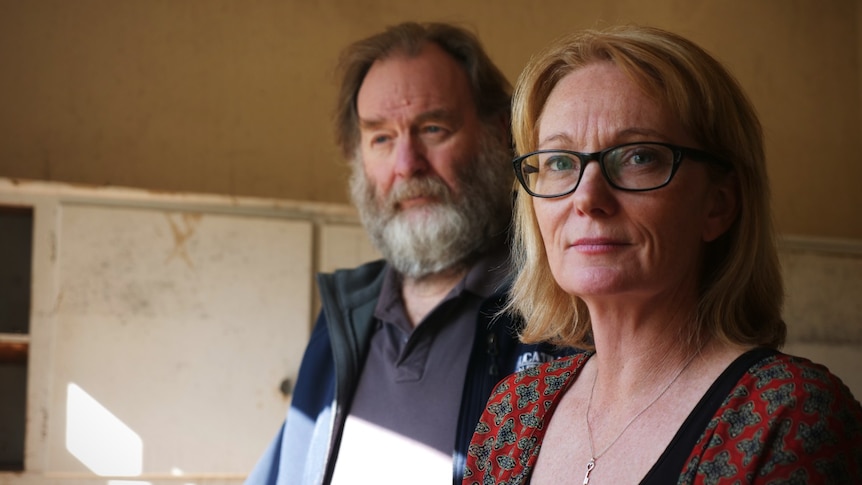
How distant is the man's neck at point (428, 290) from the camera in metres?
2.51

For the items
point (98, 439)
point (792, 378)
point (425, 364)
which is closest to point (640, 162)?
point (792, 378)

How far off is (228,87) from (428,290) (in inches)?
85.5

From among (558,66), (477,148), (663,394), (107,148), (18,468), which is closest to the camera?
(663,394)

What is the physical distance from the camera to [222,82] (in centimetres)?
434

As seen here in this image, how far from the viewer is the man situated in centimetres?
222

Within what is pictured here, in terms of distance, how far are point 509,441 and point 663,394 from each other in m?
0.29

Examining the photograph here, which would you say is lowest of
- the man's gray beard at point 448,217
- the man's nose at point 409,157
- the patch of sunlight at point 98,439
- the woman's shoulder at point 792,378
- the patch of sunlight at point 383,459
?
the patch of sunlight at point 98,439

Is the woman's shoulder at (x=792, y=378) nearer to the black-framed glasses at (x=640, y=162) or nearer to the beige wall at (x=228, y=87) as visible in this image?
the black-framed glasses at (x=640, y=162)

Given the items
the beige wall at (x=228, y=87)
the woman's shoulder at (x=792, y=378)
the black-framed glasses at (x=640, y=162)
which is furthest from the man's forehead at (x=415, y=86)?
the beige wall at (x=228, y=87)

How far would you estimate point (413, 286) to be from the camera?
2.58 meters

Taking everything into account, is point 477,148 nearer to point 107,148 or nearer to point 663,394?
point 663,394

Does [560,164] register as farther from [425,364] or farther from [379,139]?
A: [379,139]

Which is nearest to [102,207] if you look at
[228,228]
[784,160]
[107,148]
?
[228,228]

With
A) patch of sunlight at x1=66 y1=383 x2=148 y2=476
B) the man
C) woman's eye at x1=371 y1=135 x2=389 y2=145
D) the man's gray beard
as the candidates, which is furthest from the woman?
patch of sunlight at x1=66 y1=383 x2=148 y2=476
